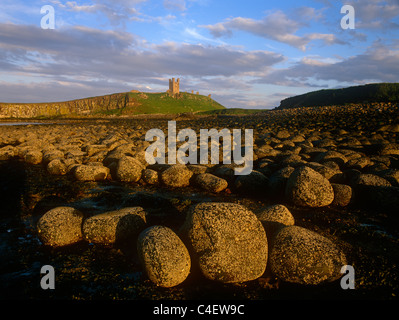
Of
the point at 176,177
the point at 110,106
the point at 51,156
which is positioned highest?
the point at 110,106

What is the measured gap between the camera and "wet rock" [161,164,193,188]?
9.45 meters

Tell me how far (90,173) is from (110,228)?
5.33 m

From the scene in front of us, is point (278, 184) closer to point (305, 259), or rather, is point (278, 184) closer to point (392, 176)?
point (392, 176)

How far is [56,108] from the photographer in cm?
9869

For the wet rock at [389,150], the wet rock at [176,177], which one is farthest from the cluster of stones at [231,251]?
the wet rock at [389,150]

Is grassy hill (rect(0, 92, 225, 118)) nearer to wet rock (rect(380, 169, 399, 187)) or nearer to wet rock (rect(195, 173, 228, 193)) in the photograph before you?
wet rock (rect(195, 173, 228, 193))

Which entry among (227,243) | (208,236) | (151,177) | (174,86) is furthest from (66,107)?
(227,243)

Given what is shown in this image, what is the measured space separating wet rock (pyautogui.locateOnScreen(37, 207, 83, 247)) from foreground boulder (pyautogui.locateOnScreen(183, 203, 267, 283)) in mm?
2694

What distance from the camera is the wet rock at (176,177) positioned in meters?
9.45

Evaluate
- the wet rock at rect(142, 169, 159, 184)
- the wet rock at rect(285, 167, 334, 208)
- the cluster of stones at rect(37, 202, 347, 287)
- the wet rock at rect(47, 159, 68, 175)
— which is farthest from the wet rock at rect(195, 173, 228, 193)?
the wet rock at rect(47, 159, 68, 175)

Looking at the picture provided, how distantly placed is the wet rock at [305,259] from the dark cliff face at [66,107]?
340ft

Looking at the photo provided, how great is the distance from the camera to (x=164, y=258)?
426 centimetres
